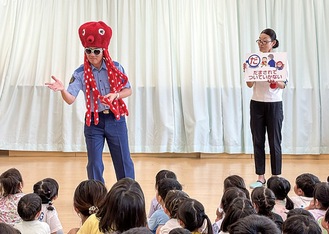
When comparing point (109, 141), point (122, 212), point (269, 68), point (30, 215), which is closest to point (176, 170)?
point (269, 68)

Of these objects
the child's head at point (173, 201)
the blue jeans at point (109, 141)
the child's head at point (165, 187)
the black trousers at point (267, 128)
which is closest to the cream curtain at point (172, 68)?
the black trousers at point (267, 128)

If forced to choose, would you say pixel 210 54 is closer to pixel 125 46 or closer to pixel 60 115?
pixel 125 46

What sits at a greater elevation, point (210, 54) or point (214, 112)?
point (210, 54)

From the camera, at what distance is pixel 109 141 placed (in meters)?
3.48

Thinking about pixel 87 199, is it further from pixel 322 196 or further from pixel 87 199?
pixel 322 196

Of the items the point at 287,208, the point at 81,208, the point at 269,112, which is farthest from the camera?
the point at 269,112

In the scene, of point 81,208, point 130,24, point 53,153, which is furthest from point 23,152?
point 81,208

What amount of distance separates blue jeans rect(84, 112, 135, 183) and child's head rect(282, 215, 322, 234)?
1.87 metres

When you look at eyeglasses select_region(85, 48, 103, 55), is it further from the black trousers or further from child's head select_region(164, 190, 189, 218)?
the black trousers

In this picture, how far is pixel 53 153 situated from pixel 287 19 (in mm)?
3265

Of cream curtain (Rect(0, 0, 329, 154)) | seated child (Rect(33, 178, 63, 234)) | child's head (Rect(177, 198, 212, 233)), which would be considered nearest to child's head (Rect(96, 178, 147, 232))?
child's head (Rect(177, 198, 212, 233))

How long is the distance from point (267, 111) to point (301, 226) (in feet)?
8.60

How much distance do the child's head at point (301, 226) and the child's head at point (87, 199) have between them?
93 cm

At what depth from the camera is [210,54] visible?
6.07 metres
